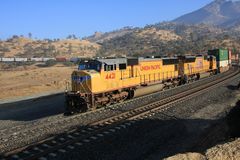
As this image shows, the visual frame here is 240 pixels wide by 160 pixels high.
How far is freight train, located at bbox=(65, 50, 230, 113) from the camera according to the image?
77.8 ft

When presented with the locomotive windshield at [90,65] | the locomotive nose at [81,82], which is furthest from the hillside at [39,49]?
Result: the locomotive nose at [81,82]

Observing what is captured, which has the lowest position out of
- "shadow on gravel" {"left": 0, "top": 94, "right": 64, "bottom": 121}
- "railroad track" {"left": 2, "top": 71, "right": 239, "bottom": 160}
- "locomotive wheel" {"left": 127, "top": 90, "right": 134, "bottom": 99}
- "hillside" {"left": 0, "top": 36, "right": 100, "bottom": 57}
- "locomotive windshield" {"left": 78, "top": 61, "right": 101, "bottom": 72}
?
"shadow on gravel" {"left": 0, "top": 94, "right": 64, "bottom": 121}

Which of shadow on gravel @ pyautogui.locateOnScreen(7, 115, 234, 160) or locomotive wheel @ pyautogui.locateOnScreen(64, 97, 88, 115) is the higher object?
locomotive wheel @ pyautogui.locateOnScreen(64, 97, 88, 115)

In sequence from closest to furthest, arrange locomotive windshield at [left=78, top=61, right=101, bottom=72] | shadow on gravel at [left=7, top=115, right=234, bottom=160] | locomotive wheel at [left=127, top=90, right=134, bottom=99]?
1. shadow on gravel at [left=7, top=115, right=234, bottom=160]
2. locomotive windshield at [left=78, top=61, right=101, bottom=72]
3. locomotive wheel at [left=127, top=90, right=134, bottom=99]

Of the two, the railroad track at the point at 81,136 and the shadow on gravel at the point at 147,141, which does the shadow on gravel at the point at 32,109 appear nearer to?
the railroad track at the point at 81,136

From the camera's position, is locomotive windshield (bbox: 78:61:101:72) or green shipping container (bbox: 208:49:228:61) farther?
green shipping container (bbox: 208:49:228:61)

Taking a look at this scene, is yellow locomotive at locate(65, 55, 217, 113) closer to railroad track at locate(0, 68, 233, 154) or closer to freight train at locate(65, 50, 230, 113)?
freight train at locate(65, 50, 230, 113)

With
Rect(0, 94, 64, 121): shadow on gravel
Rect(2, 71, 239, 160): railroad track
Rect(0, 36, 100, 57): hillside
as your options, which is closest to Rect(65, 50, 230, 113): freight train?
Rect(0, 94, 64, 121): shadow on gravel

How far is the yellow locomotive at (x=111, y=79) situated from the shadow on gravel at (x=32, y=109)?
8.65 feet

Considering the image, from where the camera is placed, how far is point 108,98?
25.4 metres

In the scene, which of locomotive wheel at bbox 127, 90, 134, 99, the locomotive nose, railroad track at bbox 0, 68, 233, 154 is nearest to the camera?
railroad track at bbox 0, 68, 233, 154

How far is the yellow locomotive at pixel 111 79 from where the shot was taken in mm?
23703

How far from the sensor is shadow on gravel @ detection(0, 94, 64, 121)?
980 inches

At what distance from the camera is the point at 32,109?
2766 centimetres
